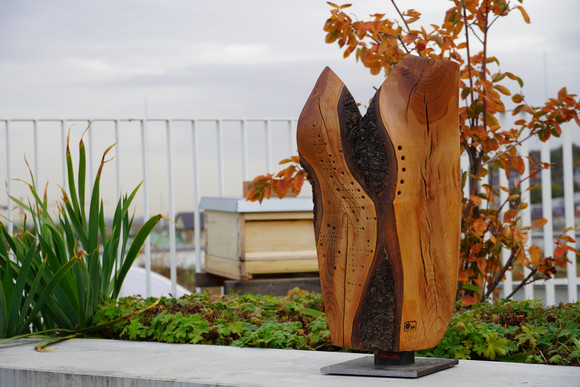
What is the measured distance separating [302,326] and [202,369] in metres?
0.84

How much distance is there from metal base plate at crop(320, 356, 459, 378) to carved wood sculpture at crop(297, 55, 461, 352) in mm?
78

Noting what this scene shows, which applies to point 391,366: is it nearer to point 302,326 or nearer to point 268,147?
point 302,326

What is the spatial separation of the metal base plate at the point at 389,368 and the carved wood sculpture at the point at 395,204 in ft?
0.25

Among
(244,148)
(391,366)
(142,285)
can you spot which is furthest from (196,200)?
(391,366)

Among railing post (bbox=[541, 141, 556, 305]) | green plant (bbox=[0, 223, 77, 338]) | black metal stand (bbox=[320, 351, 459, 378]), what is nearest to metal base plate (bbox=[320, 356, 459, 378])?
black metal stand (bbox=[320, 351, 459, 378])

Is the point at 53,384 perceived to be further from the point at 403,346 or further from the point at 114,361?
the point at 403,346

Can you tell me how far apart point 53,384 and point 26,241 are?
1199 mm

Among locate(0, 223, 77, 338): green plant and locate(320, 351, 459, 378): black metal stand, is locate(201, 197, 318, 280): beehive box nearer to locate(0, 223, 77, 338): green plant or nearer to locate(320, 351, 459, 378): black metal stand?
locate(0, 223, 77, 338): green plant

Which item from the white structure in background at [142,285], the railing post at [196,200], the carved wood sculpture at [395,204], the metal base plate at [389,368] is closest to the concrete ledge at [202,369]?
the metal base plate at [389,368]

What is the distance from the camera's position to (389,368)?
2430 mm

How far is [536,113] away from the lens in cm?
388

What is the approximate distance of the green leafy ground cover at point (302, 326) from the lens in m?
2.80

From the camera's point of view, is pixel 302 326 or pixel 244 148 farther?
pixel 244 148

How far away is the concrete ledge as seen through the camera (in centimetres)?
233
